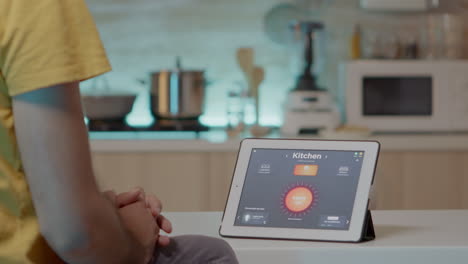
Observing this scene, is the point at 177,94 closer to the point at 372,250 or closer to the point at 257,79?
the point at 257,79

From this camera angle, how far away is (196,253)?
1015 millimetres

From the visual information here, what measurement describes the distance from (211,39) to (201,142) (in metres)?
0.78

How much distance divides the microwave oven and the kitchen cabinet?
0.22 meters

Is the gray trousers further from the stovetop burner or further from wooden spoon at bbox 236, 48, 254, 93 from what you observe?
wooden spoon at bbox 236, 48, 254, 93

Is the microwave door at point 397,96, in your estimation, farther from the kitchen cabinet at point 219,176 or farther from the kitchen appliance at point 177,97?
the kitchen appliance at point 177,97

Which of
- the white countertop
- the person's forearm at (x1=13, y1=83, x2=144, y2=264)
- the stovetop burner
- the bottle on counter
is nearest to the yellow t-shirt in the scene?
the person's forearm at (x1=13, y1=83, x2=144, y2=264)

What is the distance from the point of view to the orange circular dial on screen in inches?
48.9

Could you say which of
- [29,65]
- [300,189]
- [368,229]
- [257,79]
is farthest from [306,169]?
[257,79]

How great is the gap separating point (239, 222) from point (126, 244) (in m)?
0.44

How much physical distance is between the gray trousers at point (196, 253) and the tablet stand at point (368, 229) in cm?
28

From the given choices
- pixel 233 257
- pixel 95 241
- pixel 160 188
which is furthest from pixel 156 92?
pixel 95 241

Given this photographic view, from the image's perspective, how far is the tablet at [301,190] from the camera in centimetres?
121

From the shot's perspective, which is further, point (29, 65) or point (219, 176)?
point (219, 176)

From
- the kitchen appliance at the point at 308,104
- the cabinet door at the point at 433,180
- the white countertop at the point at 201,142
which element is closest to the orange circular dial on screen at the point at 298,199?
the white countertop at the point at 201,142
